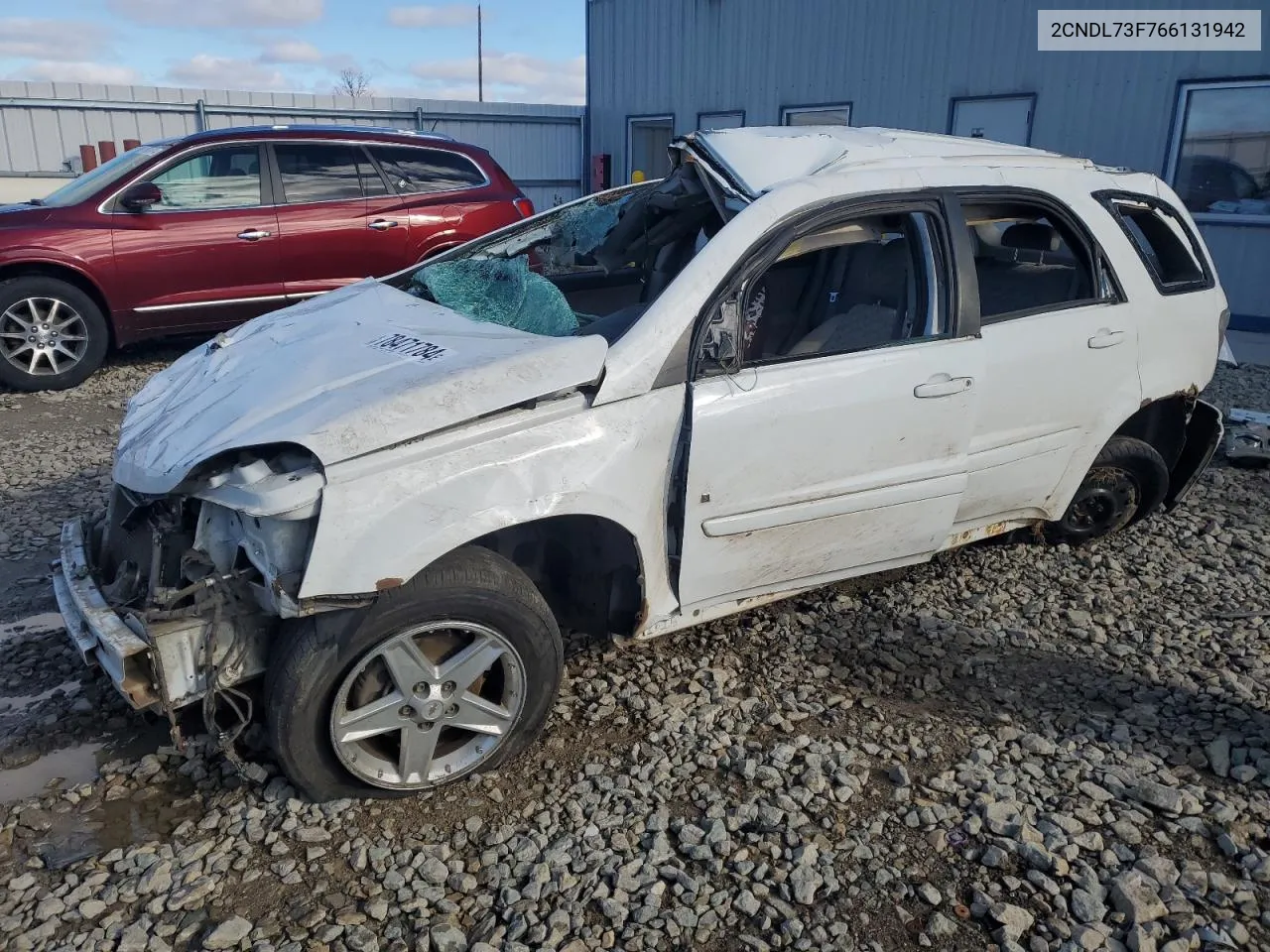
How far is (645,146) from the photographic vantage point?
1611 centimetres

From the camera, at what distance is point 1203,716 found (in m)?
3.29

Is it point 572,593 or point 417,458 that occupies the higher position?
point 417,458

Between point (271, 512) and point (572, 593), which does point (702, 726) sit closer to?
point (572, 593)

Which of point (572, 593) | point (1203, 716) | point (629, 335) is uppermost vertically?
point (629, 335)

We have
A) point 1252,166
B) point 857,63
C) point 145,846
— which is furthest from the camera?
point 857,63

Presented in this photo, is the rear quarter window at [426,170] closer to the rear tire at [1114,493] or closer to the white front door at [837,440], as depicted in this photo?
the white front door at [837,440]

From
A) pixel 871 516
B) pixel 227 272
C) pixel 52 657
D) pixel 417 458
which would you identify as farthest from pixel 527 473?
pixel 227 272

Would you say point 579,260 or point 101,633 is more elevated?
point 579,260

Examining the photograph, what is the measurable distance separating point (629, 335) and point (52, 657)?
2.46 metres

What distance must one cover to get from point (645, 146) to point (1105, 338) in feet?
43.7

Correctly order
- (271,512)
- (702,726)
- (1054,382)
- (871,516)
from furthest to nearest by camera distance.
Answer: (1054,382)
(871,516)
(702,726)
(271,512)

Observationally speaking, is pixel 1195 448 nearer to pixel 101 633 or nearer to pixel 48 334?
pixel 101 633

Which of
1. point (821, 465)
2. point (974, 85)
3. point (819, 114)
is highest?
point (974, 85)

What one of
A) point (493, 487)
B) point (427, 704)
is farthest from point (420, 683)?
point (493, 487)
